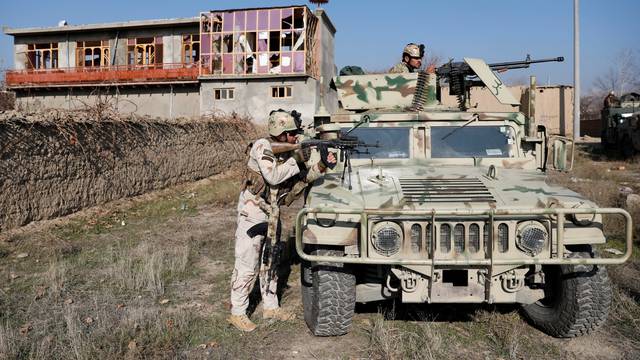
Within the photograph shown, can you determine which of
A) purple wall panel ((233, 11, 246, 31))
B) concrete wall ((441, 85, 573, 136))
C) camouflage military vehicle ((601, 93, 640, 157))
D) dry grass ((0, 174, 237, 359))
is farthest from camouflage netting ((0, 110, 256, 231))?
camouflage military vehicle ((601, 93, 640, 157))

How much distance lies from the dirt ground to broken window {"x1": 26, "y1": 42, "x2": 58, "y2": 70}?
23.3m

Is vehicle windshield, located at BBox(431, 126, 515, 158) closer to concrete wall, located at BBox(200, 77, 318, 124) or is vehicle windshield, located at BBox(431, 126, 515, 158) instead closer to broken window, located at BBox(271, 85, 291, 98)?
concrete wall, located at BBox(200, 77, 318, 124)

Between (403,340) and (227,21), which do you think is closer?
(403,340)

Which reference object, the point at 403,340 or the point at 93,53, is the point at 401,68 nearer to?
the point at 403,340

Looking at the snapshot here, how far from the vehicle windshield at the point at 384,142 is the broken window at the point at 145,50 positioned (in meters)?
22.6

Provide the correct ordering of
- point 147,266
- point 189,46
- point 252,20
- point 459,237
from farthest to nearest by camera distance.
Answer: point 189,46, point 252,20, point 147,266, point 459,237

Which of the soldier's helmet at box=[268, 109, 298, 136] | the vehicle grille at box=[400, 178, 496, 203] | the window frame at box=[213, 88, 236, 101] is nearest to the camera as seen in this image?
the vehicle grille at box=[400, 178, 496, 203]

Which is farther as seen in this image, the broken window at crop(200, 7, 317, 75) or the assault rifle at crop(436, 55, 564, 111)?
the broken window at crop(200, 7, 317, 75)

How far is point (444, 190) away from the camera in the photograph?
3.38 meters

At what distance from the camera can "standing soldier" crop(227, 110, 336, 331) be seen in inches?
143

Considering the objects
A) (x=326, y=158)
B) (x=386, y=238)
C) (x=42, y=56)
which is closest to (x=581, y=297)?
(x=386, y=238)

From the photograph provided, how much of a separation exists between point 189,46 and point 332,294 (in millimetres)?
23253

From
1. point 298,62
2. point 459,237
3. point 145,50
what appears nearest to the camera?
point 459,237

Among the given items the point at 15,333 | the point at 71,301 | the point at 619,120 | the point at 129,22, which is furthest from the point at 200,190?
the point at 129,22
